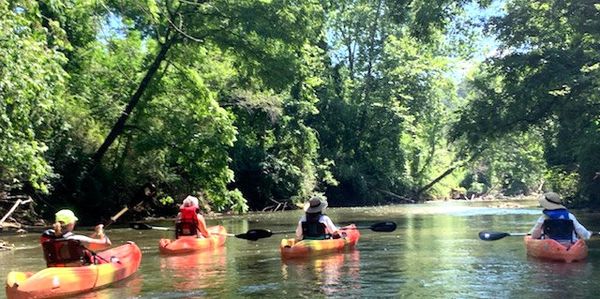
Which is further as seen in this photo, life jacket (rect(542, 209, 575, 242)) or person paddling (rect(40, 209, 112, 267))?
life jacket (rect(542, 209, 575, 242))

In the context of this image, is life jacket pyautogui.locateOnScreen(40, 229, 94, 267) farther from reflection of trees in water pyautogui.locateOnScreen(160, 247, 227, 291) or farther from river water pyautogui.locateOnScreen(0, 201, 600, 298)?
reflection of trees in water pyautogui.locateOnScreen(160, 247, 227, 291)

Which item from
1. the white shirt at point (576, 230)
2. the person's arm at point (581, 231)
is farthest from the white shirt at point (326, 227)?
the person's arm at point (581, 231)

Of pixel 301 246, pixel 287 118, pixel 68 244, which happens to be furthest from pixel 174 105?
pixel 68 244

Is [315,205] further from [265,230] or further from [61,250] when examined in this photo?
[61,250]

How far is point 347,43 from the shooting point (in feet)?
159

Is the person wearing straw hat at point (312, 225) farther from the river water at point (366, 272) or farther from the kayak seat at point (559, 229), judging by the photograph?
the kayak seat at point (559, 229)

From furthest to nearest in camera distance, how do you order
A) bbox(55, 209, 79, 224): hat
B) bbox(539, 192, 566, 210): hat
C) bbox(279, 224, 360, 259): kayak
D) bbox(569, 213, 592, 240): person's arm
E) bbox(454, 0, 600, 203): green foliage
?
bbox(454, 0, 600, 203): green foliage
bbox(279, 224, 360, 259): kayak
bbox(539, 192, 566, 210): hat
bbox(569, 213, 592, 240): person's arm
bbox(55, 209, 79, 224): hat

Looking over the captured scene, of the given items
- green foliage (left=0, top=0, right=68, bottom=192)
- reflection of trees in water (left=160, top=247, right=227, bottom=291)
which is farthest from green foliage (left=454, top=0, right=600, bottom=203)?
green foliage (left=0, top=0, right=68, bottom=192)

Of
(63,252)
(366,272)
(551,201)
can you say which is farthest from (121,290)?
(551,201)

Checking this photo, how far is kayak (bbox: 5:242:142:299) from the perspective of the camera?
888 cm

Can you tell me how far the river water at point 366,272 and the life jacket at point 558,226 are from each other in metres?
0.64

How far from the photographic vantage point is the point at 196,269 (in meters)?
12.2

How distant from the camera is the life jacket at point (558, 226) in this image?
1248cm

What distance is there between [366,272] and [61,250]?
16.2 ft
